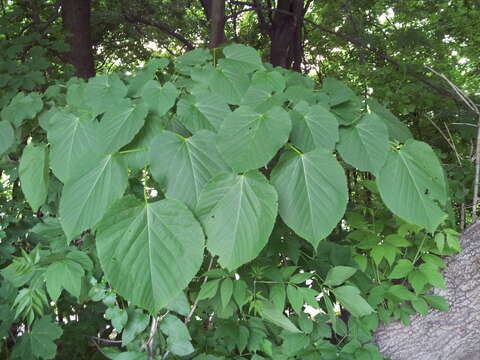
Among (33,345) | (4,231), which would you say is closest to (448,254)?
(33,345)

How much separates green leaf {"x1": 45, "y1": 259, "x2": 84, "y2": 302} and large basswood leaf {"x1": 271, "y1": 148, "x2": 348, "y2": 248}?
716 mm

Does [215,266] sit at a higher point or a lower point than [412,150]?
lower

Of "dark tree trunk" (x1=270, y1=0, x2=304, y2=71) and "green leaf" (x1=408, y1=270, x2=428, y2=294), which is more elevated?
"dark tree trunk" (x1=270, y1=0, x2=304, y2=71)

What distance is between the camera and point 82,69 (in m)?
3.94

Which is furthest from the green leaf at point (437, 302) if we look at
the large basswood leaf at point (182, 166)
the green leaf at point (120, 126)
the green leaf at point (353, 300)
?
the green leaf at point (120, 126)

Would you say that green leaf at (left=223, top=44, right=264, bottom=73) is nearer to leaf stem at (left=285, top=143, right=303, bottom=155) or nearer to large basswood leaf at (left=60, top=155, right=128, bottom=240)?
leaf stem at (left=285, top=143, right=303, bottom=155)

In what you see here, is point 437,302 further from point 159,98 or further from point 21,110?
point 21,110

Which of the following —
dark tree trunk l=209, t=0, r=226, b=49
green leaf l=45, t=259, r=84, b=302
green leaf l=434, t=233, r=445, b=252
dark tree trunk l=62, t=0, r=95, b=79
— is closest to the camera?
green leaf l=45, t=259, r=84, b=302

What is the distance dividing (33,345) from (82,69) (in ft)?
9.83

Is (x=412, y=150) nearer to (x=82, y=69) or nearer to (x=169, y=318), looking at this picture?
(x=169, y=318)

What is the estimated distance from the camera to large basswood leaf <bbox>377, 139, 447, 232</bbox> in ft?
2.34

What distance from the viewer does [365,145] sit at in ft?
2.54

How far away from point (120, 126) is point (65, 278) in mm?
584

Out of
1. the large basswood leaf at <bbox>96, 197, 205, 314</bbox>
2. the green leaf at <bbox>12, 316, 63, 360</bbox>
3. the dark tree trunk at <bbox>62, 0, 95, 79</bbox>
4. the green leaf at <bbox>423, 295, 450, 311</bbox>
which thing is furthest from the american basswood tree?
the dark tree trunk at <bbox>62, 0, 95, 79</bbox>
